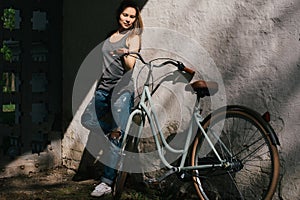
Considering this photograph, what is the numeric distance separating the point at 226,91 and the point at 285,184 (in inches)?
34.8

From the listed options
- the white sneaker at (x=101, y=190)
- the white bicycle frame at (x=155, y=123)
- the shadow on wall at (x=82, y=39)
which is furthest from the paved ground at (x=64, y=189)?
the white bicycle frame at (x=155, y=123)

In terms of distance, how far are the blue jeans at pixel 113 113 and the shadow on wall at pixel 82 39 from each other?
1.90 feet

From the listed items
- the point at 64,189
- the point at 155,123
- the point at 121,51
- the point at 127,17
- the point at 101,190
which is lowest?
the point at 64,189

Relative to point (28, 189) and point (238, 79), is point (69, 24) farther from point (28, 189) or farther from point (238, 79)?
point (238, 79)

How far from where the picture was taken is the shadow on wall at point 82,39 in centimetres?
540

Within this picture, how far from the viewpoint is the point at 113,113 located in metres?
4.87

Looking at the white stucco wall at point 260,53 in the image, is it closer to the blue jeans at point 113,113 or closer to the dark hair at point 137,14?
the dark hair at point 137,14

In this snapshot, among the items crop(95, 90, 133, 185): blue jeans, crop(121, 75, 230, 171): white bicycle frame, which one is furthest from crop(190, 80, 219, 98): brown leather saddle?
crop(95, 90, 133, 185): blue jeans

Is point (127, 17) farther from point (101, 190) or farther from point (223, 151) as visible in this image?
point (101, 190)

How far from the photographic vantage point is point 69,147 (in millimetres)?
5926

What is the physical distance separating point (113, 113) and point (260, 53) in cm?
150

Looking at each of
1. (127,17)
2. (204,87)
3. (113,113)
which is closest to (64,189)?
(113,113)

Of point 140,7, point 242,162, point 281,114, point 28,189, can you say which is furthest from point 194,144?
point 28,189

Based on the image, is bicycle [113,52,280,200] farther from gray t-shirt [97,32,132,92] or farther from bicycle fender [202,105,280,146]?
gray t-shirt [97,32,132,92]
